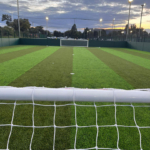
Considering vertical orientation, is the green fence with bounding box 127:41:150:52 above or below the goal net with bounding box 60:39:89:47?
below

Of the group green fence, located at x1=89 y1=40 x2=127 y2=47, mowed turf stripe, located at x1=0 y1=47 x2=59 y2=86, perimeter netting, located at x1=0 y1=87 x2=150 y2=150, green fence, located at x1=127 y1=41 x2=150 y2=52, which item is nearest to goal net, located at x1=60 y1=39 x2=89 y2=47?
green fence, located at x1=89 y1=40 x2=127 y2=47

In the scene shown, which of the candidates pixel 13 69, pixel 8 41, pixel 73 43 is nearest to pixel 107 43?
pixel 73 43

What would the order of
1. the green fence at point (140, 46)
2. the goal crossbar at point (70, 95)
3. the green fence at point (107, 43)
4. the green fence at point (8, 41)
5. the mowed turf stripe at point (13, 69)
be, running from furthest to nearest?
the green fence at point (107, 43), the green fence at point (8, 41), the green fence at point (140, 46), the mowed turf stripe at point (13, 69), the goal crossbar at point (70, 95)

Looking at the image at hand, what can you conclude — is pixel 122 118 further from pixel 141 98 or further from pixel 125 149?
pixel 141 98

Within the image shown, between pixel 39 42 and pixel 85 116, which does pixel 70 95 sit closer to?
pixel 85 116

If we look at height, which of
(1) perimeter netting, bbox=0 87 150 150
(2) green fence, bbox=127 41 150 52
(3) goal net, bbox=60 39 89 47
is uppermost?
(3) goal net, bbox=60 39 89 47

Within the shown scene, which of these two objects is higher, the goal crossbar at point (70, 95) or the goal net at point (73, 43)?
the goal net at point (73, 43)

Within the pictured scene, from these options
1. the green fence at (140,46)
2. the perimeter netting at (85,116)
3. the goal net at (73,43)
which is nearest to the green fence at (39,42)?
the goal net at (73,43)

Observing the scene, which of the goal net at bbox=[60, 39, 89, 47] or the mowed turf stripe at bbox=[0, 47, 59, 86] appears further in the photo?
the goal net at bbox=[60, 39, 89, 47]

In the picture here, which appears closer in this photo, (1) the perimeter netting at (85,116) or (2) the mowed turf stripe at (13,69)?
(1) the perimeter netting at (85,116)

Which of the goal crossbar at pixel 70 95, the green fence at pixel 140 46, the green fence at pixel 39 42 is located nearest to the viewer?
the goal crossbar at pixel 70 95

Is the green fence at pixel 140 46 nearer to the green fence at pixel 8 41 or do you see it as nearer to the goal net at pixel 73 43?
the goal net at pixel 73 43

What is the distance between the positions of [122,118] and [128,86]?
7.87 ft

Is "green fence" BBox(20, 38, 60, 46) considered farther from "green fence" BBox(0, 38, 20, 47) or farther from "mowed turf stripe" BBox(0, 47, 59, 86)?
"mowed turf stripe" BBox(0, 47, 59, 86)
